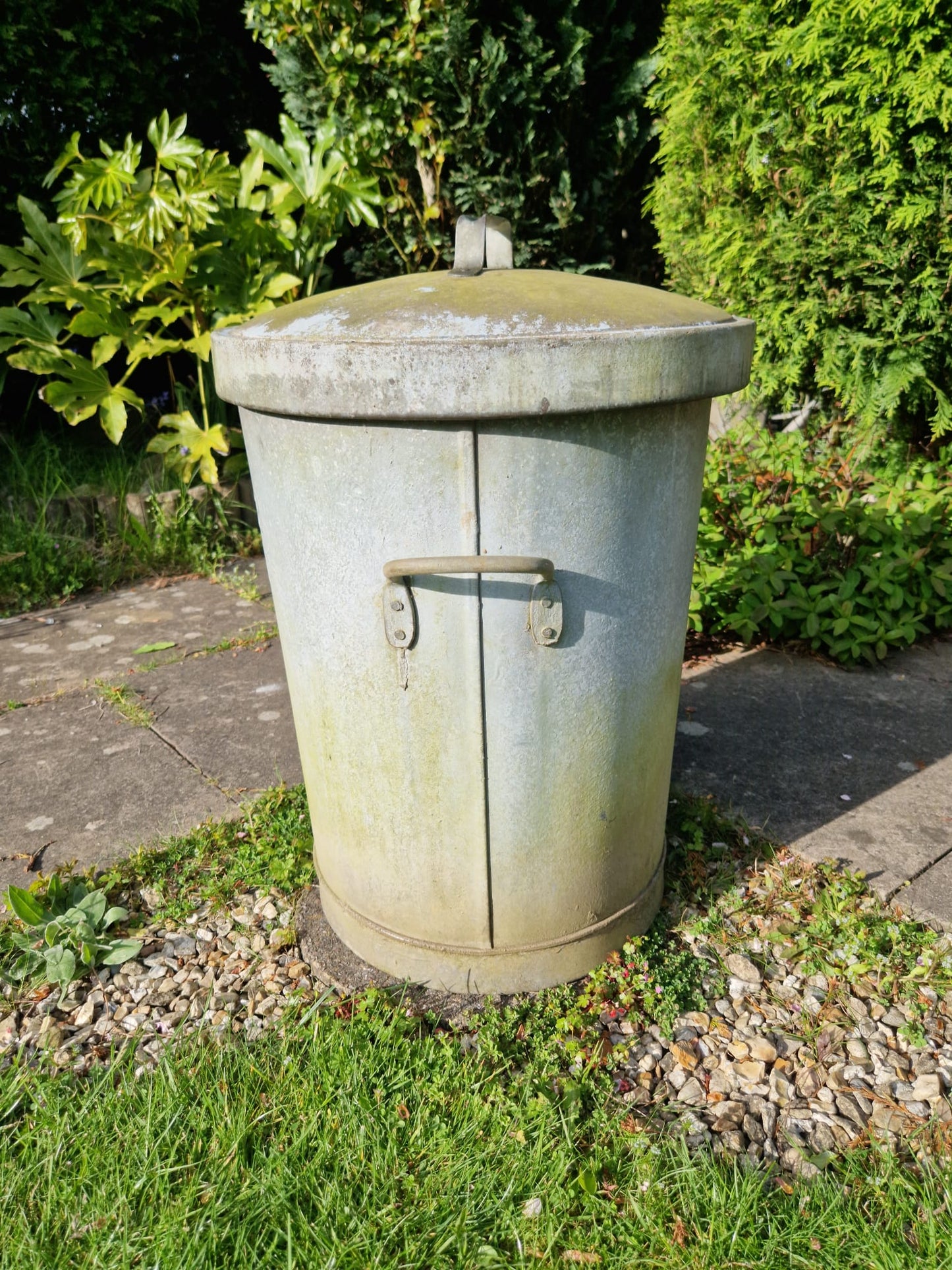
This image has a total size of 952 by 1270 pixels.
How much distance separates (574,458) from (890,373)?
290cm

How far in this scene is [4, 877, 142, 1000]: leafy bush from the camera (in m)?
1.84

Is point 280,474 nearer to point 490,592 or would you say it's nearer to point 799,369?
point 490,592

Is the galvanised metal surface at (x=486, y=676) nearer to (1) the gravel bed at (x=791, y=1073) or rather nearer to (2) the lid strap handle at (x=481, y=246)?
(1) the gravel bed at (x=791, y=1073)

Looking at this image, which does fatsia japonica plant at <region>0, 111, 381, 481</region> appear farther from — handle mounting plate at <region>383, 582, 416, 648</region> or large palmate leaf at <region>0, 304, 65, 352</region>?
handle mounting plate at <region>383, 582, 416, 648</region>

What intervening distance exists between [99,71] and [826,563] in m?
4.24

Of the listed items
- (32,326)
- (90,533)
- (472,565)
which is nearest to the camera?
(472,565)

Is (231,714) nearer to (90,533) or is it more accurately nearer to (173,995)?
(173,995)

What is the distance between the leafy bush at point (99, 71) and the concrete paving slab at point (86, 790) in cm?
308

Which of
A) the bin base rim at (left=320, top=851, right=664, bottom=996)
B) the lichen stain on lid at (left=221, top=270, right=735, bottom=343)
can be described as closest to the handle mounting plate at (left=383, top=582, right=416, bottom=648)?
the lichen stain on lid at (left=221, top=270, right=735, bottom=343)

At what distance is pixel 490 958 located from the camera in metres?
1.75

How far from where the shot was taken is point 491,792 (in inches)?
62.8

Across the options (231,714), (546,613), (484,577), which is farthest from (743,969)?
(231,714)

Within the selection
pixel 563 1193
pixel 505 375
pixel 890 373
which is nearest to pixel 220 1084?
pixel 563 1193

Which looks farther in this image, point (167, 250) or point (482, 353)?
point (167, 250)
